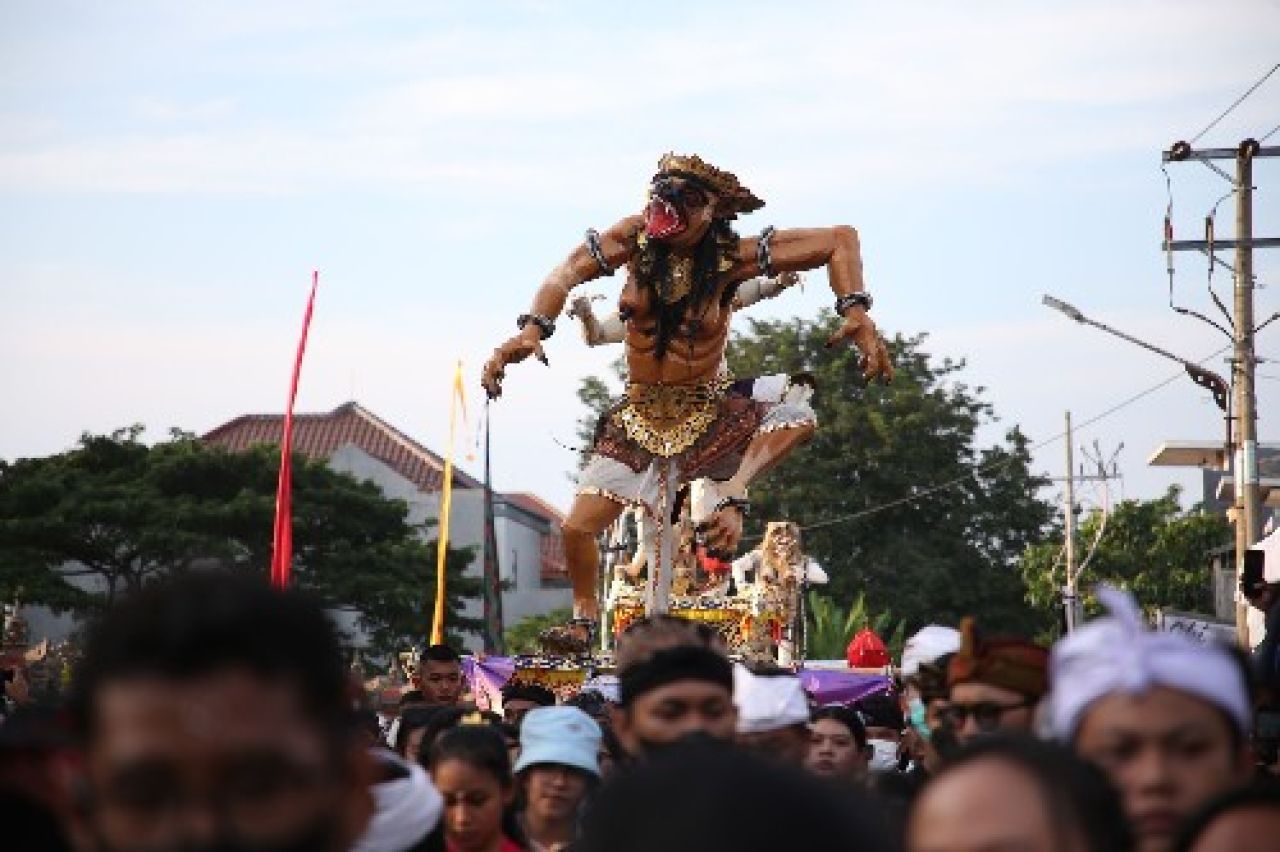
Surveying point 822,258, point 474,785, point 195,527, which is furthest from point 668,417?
point 195,527

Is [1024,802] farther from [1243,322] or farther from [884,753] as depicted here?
[1243,322]

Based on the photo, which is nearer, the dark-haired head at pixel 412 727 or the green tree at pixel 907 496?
the dark-haired head at pixel 412 727

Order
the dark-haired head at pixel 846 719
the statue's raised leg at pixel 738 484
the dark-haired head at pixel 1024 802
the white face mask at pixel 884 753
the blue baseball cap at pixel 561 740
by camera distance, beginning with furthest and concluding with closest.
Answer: the statue's raised leg at pixel 738 484
the white face mask at pixel 884 753
the dark-haired head at pixel 846 719
the blue baseball cap at pixel 561 740
the dark-haired head at pixel 1024 802

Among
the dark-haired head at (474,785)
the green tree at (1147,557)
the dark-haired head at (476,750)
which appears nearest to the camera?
the dark-haired head at (474,785)

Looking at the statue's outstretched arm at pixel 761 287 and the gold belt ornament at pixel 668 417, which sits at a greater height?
the statue's outstretched arm at pixel 761 287

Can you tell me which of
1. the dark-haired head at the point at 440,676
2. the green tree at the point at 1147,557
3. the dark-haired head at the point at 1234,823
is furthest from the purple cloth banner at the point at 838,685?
the green tree at the point at 1147,557

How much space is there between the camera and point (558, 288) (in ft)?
48.9

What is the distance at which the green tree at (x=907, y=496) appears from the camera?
59469 millimetres

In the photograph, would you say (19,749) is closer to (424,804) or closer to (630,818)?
(630,818)

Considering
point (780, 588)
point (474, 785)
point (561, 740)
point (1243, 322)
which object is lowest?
point (474, 785)

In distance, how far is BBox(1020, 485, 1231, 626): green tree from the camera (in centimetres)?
5903

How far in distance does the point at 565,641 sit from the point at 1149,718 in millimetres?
11019

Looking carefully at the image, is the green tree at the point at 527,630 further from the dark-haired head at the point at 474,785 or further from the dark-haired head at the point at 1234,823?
the dark-haired head at the point at 1234,823

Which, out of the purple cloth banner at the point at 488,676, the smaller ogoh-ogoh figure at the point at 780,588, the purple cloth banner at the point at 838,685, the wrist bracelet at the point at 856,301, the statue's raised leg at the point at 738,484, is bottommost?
the purple cloth banner at the point at 838,685
